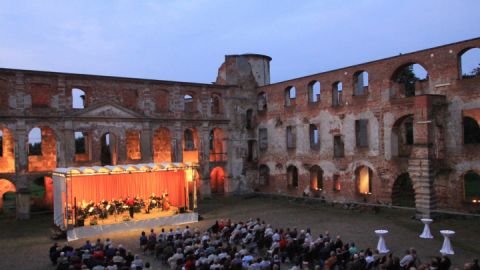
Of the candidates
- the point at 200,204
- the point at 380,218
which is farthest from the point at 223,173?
the point at 380,218

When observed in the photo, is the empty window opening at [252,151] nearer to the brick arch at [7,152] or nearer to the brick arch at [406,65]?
the brick arch at [406,65]

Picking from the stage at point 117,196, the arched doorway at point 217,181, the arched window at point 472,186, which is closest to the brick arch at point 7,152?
the stage at point 117,196

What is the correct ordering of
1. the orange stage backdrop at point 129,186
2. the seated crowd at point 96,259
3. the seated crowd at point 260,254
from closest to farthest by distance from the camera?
the seated crowd at point 260,254 → the seated crowd at point 96,259 → the orange stage backdrop at point 129,186

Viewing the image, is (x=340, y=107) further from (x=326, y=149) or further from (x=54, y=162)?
(x=54, y=162)

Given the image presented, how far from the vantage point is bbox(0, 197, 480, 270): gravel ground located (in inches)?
654

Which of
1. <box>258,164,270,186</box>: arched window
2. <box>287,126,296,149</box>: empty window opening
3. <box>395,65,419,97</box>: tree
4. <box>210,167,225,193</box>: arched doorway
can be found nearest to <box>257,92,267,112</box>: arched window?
<box>287,126,296,149</box>: empty window opening

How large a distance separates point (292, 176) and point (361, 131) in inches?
271

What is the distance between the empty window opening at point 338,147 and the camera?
93.6 feet

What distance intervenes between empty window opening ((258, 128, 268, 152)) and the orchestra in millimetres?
11150

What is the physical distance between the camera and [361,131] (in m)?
29.4

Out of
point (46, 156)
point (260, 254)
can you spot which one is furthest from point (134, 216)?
point (46, 156)

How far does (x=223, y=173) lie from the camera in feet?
114

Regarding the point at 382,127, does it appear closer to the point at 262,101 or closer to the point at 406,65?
the point at 406,65

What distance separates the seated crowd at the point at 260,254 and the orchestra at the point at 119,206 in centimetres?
569
